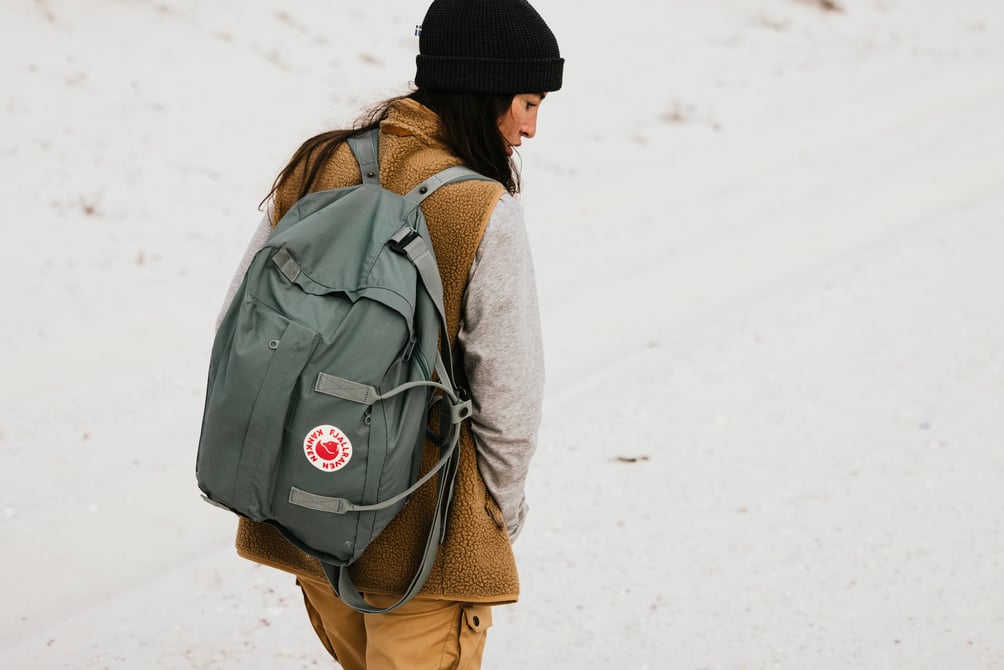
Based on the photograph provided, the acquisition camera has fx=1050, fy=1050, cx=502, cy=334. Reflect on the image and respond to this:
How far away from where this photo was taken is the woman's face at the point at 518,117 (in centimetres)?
185

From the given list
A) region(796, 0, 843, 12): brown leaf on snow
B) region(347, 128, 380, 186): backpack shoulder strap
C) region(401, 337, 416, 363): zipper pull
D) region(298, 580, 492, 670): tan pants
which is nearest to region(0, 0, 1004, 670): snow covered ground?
region(347, 128, 380, 186): backpack shoulder strap

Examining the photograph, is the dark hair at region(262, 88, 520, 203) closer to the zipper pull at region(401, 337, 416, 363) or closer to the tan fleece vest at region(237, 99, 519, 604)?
the tan fleece vest at region(237, 99, 519, 604)

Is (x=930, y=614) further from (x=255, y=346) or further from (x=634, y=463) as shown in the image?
(x=255, y=346)

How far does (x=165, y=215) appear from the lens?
20.0 feet

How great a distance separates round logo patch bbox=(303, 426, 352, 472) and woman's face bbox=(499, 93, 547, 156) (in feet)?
1.99

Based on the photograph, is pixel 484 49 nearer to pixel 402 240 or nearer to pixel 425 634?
pixel 402 240

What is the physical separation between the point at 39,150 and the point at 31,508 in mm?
3216

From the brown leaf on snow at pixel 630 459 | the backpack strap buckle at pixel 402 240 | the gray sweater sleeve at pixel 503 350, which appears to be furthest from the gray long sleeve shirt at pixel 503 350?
the brown leaf on snow at pixel 630 459

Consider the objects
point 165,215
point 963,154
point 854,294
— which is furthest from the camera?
point 963,154

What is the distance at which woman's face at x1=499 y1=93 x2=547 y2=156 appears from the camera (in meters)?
1.85

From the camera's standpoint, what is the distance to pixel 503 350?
5.79 feet

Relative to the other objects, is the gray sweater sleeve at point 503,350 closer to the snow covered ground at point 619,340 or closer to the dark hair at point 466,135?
the dark hair at point 466,135

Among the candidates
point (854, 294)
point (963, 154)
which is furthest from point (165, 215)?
point (963, 154)

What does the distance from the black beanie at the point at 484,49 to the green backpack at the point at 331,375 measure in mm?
198
